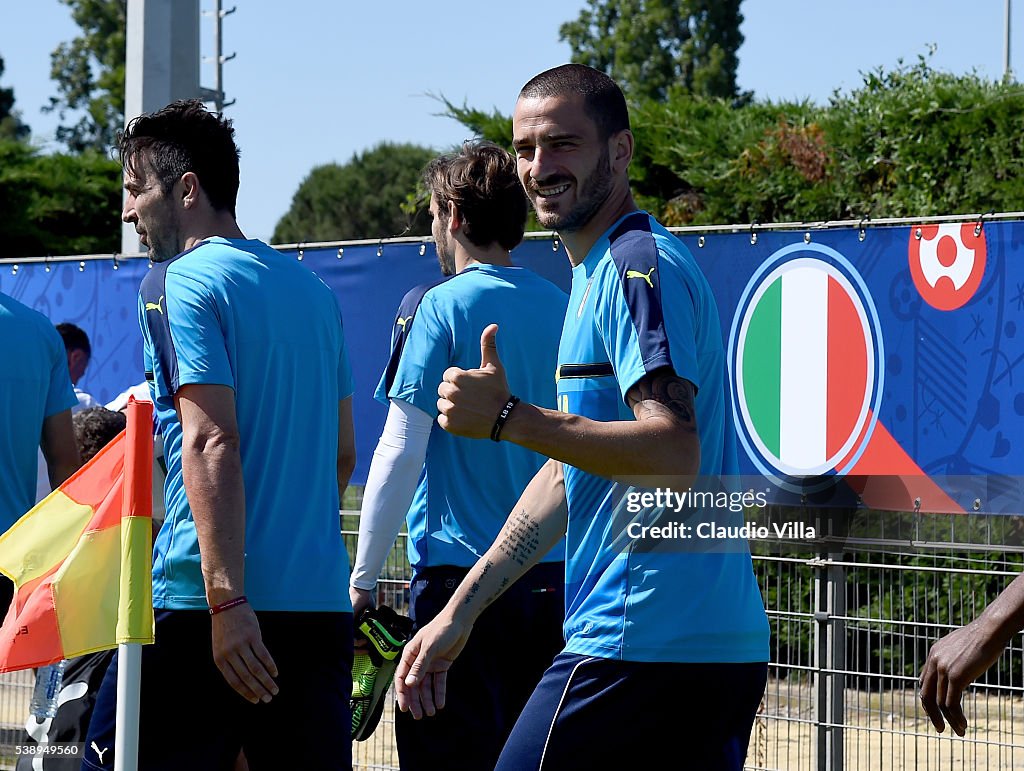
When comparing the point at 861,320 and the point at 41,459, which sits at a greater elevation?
the point at 861,320

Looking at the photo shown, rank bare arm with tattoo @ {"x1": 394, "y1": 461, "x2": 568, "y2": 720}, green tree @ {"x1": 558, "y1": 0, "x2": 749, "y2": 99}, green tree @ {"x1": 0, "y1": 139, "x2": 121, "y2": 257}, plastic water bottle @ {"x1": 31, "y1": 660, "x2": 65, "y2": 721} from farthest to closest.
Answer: green tree @ {"x1": 558, "y1": 0, "x2": 749, "y2": 99} → green tree @ {"x1": 0, "y1": 139, "x2": 121, "y2": 257} → plastic water bottle @ {"x1": 31, "y1": 660, "x2": 65, "y2": 721} → bare arm with tattoo @ {"x1": 394, "y1": 461, "x2": 568, "y2": 720}

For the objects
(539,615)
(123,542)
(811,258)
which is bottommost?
(539,615)

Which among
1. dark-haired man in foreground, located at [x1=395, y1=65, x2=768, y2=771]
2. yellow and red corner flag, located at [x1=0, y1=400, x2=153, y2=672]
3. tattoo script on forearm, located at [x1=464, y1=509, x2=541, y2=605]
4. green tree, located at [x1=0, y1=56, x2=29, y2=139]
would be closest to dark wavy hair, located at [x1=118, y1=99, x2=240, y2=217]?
yellow and red corner flag, located at [x1=0, y1=400, x2=153, y2=672]

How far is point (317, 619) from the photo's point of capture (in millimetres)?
3637

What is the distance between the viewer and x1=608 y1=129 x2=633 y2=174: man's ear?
3158 mm

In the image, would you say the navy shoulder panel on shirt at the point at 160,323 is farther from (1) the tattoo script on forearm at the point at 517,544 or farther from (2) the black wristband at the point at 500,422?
(2) the black wristband at the point at 500,422

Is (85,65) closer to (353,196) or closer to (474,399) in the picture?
(353,196)

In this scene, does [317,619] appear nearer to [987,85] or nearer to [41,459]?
[41,459]

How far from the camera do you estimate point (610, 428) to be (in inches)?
109

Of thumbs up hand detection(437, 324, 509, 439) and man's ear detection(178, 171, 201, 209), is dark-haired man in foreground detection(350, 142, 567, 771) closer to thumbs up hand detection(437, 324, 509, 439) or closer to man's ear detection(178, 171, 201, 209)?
man's ear detection(178, 171, 201, 209)

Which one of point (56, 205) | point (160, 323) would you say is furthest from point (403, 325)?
point (56, 205)

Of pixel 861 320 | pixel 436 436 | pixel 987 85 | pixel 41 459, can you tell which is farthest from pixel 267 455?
pixel 987 85

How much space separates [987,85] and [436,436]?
600cm

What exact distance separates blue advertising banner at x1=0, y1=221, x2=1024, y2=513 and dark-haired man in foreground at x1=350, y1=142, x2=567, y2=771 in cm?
179
